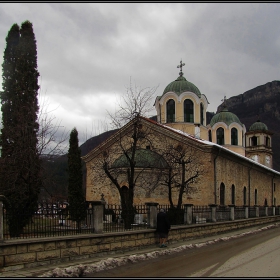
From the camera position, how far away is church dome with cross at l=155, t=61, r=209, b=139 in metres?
30.5

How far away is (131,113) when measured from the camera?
1734 centimetres

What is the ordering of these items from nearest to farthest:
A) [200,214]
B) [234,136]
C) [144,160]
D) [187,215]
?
[187,215]
[200,214]
[144,160]
[234,136]

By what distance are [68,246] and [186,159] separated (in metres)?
15.7

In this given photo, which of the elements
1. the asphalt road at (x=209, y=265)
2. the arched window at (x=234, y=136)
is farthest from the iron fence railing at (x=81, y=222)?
the arched window at (x=234, y=136)

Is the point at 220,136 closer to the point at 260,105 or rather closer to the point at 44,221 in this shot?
the point at 44,221

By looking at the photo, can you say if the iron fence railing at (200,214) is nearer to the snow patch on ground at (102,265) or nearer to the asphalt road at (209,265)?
the asphalt road at (209,265)

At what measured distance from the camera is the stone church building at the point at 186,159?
73.6 feet

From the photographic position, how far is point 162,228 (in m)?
13.0

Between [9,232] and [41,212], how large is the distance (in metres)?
1.16

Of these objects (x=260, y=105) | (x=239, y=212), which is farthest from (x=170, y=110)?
(x=260, y=105)

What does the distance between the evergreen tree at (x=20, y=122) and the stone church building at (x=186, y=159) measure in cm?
451

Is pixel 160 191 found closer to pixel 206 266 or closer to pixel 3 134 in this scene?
pixel 3 134

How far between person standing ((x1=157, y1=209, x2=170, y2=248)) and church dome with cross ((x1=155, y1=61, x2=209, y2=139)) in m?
17.5

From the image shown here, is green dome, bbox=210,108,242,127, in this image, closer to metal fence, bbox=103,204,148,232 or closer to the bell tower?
the bell tower
